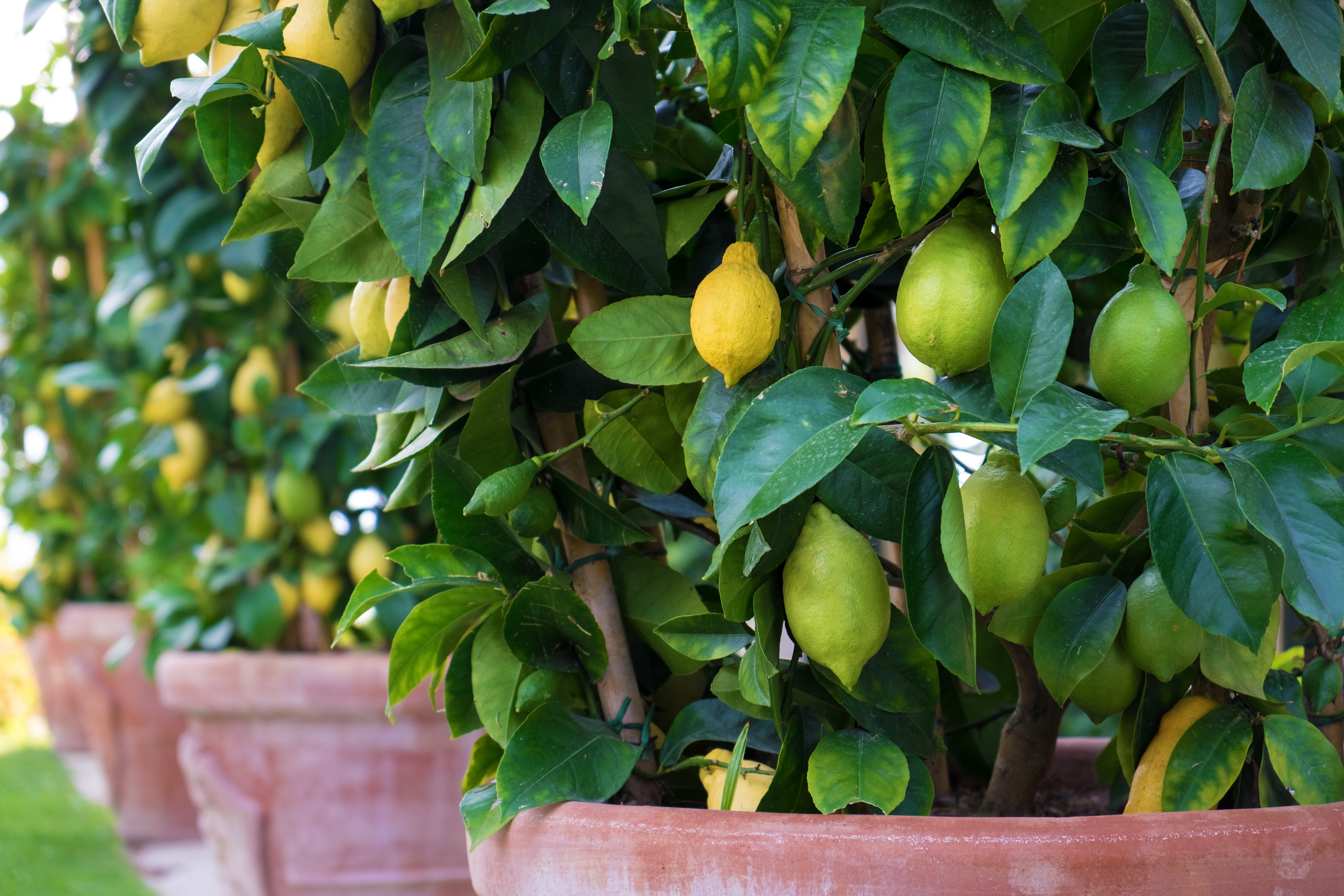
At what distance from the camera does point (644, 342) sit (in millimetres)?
422

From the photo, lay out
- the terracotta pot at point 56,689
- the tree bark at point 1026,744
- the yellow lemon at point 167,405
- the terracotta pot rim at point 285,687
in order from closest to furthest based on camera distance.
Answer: the tree bark at point 1026,744 < the terracotta pot rim at point 285,687 < the yellow lemon at point 167,405 < the terracotta pot at point 56,689

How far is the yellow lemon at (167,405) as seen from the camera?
4.48 feet

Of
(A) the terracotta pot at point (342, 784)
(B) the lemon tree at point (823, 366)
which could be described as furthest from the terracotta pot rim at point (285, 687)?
(B) the lemon tree at point (823, 366)

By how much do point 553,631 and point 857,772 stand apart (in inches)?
5.8

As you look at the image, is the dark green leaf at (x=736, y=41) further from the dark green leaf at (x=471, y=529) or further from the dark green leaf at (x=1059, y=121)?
the dark green leaf at (x=471, y=529)

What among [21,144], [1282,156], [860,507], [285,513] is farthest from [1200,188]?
[21,144]

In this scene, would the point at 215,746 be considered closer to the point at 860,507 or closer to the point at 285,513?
the point at 285,513

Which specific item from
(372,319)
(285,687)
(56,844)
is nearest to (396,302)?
(372,319)

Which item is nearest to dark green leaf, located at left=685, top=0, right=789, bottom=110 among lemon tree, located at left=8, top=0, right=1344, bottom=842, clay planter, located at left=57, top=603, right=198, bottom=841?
lemon tree, located at left=8, top=0, right=1344, bottom=842

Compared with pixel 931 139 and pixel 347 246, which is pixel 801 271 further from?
pixel 347 246

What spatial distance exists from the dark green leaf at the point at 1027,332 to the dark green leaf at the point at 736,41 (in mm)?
109

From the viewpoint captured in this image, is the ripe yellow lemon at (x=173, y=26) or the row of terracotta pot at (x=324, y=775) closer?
the ripe yellow lemon at (x=173, y=26)

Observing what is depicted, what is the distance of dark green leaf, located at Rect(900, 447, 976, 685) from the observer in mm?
353

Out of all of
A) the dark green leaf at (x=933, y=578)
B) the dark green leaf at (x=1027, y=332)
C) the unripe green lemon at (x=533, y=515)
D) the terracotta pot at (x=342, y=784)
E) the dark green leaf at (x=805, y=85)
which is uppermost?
the dark green leaf at (x=805, y=85)
